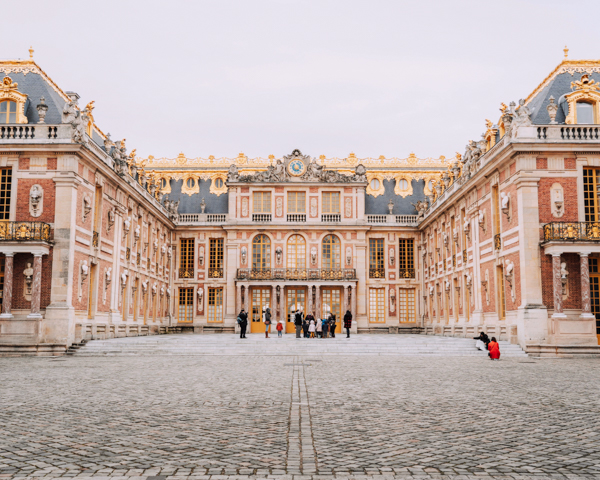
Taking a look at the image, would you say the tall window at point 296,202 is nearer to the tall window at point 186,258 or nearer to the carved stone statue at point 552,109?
the tall window at point 186,258

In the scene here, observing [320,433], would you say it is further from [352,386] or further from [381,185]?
[381,185]

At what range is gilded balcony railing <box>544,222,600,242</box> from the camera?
2289cm

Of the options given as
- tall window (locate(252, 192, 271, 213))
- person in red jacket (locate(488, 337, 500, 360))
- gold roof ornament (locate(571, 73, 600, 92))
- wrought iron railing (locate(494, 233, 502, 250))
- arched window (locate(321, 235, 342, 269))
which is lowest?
person in red jacket (locate(488, 337, 500, 360))

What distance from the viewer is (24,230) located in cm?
2334

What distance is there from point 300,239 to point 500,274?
19533mm

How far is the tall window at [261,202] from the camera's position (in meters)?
44.5

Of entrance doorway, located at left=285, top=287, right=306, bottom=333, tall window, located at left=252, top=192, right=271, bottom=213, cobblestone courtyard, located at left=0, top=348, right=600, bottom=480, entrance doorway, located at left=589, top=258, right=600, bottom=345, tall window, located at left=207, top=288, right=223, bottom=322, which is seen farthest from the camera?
tall window, located at left=252, top=192, right=271, bottom=213

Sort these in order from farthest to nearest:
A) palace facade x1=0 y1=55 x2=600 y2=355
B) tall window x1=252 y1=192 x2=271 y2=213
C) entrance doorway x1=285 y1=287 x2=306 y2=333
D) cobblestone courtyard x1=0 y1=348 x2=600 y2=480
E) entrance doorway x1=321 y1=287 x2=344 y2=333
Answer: tall window x1=252 y1=192 x2=271 y2=213
entrance doorway x1=321 y1=287 x2=344 y2=333
entrance doorway x1=285 y1=287 x2=306 y2=333
palace facade x1=0 y1=55 x2=600 y2=355
cobblestone courtyard x1=0 y1=348 x2=600 y2=480

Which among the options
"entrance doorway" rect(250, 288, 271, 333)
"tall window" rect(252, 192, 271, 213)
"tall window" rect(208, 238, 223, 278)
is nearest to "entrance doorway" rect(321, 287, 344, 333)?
"entrance doorway" rect(250, 288, 271, 333)

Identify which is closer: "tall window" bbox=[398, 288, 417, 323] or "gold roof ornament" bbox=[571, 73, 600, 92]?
"gold roof ornament" bbox=[571, 73, 600, 92]

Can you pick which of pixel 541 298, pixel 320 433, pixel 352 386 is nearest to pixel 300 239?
pixel 541 298

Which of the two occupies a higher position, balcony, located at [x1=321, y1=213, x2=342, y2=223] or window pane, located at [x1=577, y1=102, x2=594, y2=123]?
window pane, located at [x1=577, y1=102, x2=594, y2=123]

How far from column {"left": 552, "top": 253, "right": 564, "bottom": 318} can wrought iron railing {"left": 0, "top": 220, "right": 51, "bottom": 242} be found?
19525 millimetres

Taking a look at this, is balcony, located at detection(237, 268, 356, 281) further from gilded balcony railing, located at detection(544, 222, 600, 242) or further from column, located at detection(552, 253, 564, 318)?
column, located at detection(552, 253, 564, 318)
